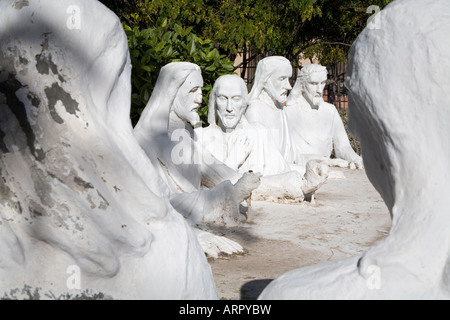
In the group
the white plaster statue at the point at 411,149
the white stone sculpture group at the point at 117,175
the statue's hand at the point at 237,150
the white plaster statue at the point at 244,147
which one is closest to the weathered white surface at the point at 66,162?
the white stone sculpture group at the point at 117,175

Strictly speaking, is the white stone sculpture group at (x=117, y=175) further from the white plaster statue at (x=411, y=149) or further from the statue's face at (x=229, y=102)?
the statue's face at (x=229, y=102)

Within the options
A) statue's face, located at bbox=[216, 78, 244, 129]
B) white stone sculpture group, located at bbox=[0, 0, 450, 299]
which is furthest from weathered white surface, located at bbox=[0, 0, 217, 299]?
statue's face, located at bbox=[216, 78, 244, 129]

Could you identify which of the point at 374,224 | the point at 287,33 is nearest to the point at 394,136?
the point at 374,224

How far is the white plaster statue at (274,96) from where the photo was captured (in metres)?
8.20

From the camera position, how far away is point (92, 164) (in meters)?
2.07

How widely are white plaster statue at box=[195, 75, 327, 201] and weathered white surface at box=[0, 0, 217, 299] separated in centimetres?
431

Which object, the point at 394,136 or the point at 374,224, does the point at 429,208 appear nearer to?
the point at 394,136

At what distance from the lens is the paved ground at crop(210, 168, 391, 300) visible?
4.09 metres

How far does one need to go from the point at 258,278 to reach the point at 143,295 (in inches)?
75.1

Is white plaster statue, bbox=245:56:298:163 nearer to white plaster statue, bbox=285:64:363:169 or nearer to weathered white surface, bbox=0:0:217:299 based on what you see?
Result: white plaster statue, bbox=285:64:363:169

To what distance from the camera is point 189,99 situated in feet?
18.9

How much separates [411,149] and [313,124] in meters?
8.17

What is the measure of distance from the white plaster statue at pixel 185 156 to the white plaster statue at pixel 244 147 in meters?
0.63

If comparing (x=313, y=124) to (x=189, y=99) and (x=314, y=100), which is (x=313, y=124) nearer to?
(x=314, y=100)
